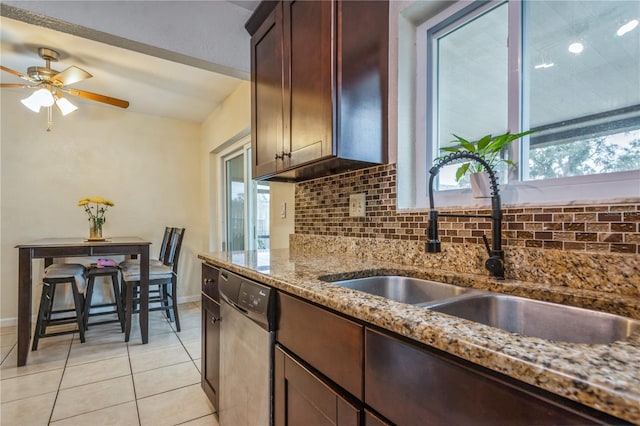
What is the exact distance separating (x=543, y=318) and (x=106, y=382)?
2.53 m

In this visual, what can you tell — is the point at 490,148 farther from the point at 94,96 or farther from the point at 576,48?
the point at 94,96

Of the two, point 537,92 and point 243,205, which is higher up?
point 537,92

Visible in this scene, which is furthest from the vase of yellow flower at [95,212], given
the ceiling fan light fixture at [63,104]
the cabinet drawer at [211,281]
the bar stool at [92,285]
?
the cabinet drawer at [211,281]

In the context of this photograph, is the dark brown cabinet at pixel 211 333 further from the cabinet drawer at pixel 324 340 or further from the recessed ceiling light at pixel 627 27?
the recessed ceiling light at pixel 627 27

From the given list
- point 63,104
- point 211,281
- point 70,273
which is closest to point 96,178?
point 63,104

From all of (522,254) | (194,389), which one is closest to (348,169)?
(522,254)

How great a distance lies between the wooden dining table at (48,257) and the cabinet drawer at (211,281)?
4.43ft

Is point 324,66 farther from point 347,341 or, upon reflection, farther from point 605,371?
point 605,371

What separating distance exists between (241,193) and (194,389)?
2.07 meters

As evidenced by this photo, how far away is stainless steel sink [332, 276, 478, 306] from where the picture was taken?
108 cm

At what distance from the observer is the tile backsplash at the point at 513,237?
78 cm

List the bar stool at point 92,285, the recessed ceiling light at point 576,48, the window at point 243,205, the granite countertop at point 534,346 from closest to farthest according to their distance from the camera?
the granite countertop at point 534,346
the recessed ceiling light at point 576,48
the bar stool at point 92,285
the window at point 243,205

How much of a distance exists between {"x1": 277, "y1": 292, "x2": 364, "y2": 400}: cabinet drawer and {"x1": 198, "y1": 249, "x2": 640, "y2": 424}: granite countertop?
40 mm

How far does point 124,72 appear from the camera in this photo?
8.84 feet
